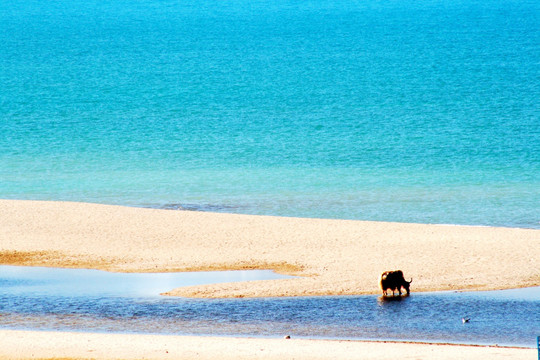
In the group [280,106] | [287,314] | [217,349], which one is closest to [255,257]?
[287,314]

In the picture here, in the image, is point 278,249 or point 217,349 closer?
point 217,349

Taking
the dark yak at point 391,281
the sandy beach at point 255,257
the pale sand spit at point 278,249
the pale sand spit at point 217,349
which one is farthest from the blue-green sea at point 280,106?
the pale sand spit at point 217,349

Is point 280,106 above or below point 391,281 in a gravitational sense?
above

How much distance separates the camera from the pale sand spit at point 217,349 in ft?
45.3

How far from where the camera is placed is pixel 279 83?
80.4 metres

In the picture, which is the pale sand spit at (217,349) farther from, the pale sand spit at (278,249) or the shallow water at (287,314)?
the pale sand spit at (278,249)

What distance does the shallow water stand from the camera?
52.3 feet

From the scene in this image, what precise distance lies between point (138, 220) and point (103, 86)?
53.0 metres

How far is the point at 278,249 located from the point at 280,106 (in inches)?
1915

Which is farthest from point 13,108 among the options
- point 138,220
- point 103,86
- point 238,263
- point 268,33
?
point 238,263

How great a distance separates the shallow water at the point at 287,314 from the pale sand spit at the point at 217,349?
917 millimetres

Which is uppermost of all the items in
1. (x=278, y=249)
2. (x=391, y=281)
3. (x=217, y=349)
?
(x=278, y=249)

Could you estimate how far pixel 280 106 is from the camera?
7212 cm

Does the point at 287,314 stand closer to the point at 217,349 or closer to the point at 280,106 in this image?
the point at 217,349
